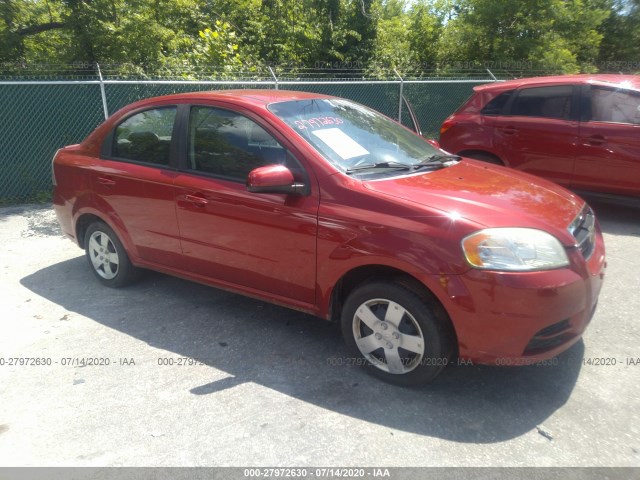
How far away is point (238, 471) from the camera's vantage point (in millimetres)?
2627

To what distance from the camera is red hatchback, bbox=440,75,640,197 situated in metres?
6.16

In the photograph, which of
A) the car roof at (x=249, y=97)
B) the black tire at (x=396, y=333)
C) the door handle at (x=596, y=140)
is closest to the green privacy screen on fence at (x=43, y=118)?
the car roof at (x=249, y=97)

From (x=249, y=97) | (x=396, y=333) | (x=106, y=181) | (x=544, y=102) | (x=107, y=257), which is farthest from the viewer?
(x=544, y=102)

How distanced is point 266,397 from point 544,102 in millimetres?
5410

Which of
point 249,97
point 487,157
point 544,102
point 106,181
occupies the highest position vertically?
point 249,97

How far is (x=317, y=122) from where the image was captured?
3.76 m

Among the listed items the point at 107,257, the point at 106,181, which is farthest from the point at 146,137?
the point at 107,257

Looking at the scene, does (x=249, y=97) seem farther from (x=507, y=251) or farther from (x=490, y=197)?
(x=507, y=251)

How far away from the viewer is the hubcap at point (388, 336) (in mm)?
3102

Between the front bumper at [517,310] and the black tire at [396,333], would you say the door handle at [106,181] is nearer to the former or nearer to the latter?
the black tire at [396,333]

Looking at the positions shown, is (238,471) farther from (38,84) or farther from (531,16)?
(531,16)

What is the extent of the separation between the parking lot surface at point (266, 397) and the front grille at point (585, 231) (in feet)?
2.07

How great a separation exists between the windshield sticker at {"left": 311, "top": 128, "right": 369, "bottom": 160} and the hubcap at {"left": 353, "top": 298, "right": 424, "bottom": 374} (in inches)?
40.5

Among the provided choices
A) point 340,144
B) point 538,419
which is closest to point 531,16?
point 340,144
